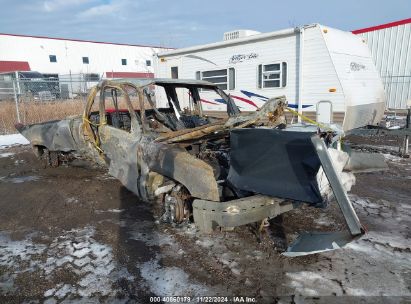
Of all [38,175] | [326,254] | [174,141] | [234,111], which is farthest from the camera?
[38,175]

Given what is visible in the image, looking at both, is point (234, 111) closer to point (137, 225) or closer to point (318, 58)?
point (137, 225)

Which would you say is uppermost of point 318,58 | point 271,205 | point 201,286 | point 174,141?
point 318,58

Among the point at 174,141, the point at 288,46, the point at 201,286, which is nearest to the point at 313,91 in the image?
the point at 288,46

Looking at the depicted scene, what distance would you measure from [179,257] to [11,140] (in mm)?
9995

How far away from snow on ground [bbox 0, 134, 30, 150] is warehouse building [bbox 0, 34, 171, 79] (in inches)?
760

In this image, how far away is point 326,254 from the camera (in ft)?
11.6

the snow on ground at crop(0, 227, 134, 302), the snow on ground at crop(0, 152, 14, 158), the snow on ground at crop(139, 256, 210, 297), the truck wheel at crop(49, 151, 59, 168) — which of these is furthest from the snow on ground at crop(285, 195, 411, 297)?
the snow on ground at crop(0, 152, 14, 158)

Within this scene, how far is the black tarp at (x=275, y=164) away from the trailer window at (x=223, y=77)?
6596mm

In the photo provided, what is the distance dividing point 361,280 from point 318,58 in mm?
6062

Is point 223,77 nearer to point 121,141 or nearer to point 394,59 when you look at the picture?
point 121,141

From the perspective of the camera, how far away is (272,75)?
8.88 meters

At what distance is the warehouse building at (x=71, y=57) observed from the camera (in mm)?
33188

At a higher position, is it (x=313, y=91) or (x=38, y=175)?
(x=313, y=91)

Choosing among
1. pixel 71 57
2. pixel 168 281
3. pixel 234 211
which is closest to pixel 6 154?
pixel 168 281
